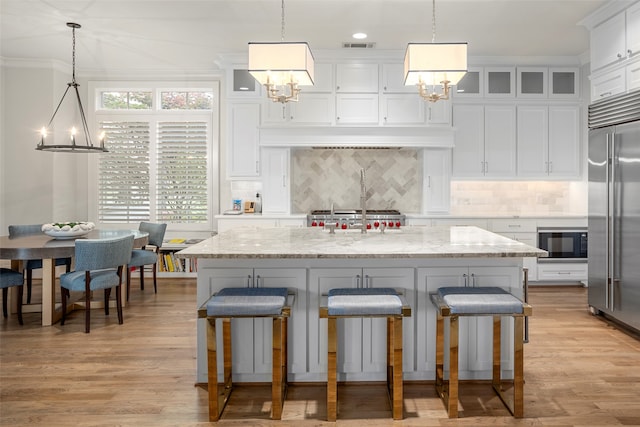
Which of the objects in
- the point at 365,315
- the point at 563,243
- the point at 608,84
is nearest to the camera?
the point at 365,315

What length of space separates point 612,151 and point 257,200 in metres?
4.14

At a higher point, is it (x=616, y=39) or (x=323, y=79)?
(x=323, y=79)

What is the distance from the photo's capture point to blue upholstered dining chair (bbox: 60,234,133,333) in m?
3.98

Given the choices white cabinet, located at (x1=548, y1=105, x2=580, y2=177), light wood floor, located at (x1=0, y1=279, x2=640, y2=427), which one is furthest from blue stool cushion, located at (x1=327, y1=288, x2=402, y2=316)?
white cabinet, located at (x1=548, y1=105, x2=580, y2=177)

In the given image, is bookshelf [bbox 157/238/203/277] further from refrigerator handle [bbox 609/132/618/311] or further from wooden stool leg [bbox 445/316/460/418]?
refrigerator handle [bbox 609/132/618/311]

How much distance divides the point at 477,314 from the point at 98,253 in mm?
3125

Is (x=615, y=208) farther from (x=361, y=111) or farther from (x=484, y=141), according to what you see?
(x=361, y=111)

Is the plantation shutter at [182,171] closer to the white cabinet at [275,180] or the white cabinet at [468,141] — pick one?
the white cabinet at [275,180]

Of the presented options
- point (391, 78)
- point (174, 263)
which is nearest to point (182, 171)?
point (174, 263)

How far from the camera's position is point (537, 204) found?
6543 mm

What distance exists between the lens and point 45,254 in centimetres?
402

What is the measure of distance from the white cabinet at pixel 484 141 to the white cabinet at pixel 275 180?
219 centimetres

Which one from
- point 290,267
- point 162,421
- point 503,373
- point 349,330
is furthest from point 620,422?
point 162,421

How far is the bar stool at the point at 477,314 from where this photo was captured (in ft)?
7.97
